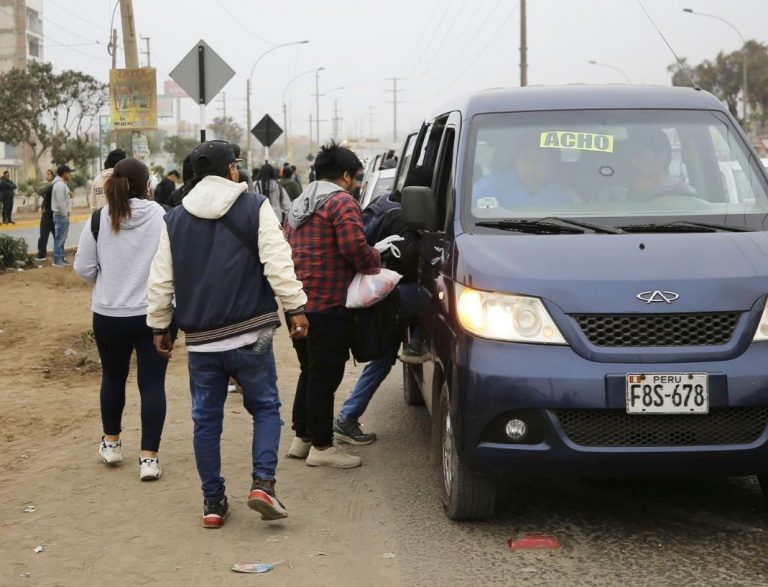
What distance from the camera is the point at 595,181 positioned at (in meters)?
5.85

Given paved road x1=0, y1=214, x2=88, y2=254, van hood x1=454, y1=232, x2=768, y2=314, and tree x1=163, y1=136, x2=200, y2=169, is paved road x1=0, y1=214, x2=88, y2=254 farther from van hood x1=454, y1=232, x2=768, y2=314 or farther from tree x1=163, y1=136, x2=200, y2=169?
tree x1=163, y1=136, x2=200, y2=169

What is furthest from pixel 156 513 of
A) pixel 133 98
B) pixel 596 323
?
pixel 133 98

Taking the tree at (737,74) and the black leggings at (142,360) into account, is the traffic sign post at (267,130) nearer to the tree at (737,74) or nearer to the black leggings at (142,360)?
the black leggings at (142,360)

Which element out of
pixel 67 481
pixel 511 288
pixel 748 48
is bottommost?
pixel 67 481

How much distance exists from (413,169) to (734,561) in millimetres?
3288

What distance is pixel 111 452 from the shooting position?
22.9ft

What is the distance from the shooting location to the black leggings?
6.60 meters

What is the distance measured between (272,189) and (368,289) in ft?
44.2

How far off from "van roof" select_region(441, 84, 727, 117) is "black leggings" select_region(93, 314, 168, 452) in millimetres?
2201

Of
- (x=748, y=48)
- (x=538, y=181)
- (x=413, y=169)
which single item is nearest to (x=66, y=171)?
(x=413, y=169)

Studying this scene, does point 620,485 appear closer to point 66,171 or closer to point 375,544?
Result: point 375,544

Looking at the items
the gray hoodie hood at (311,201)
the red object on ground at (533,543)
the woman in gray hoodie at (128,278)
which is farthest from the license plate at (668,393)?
the woman in gray hoodie at (128,278)

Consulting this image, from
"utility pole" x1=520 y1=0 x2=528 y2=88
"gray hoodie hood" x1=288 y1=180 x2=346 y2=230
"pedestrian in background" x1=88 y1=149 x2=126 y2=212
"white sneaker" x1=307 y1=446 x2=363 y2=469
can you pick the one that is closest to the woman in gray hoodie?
"gray hoodie hood" x1=288 y1=180 x2=346 y2=230

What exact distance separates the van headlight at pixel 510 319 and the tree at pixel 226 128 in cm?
11973
